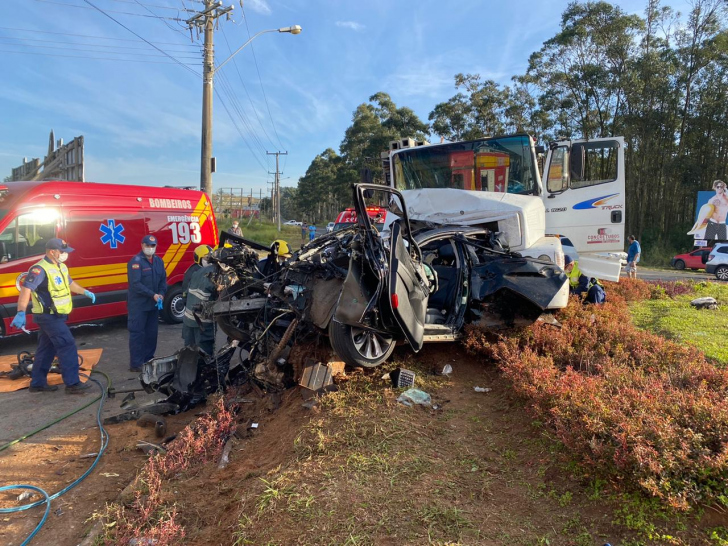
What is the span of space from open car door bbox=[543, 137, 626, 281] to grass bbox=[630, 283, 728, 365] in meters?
1.00

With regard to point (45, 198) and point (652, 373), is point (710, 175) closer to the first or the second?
point (652, 373)

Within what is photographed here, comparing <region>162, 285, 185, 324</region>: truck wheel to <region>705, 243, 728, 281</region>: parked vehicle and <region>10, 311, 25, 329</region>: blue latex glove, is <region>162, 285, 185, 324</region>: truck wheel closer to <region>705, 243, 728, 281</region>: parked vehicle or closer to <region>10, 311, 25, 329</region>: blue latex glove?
<region>10, 311, 25, 329</region>: blue latex glove

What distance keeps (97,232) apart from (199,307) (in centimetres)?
375

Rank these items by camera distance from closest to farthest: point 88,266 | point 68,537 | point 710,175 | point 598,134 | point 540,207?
1. point 68,537
2. point 540,207
3. point 88,266
4. point 710,175
5. point 598,134

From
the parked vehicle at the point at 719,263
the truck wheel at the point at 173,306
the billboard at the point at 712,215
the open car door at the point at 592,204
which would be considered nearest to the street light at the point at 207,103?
the truck wheel at the point at 173,306

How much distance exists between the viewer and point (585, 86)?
1104 inches

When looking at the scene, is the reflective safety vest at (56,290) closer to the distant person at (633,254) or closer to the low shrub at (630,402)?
the low shrub at (630,402)

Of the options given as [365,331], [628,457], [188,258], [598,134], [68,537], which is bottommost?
[68,537]

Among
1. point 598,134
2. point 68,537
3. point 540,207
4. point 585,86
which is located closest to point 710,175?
point 598,134

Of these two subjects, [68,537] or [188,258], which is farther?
[188,258]

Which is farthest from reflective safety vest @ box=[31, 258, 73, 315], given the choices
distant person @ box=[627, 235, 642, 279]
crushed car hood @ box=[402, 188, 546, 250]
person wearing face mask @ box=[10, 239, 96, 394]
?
distant person @ box=[627, 235, 642, 279]

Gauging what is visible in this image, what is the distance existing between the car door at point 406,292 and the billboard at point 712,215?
24.7 metres

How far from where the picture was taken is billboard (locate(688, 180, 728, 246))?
2222 centimetres

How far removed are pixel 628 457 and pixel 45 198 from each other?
323 inches
